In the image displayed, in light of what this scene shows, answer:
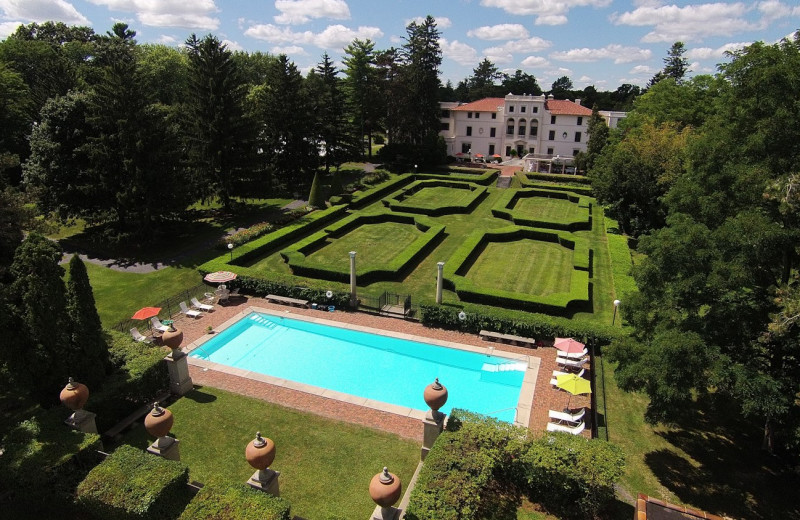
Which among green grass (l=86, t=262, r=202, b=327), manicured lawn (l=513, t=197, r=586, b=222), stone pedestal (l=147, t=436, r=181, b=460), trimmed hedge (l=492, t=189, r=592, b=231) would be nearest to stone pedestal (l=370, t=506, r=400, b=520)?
stone pedestal (l=147, t=436, r=181, b=460)

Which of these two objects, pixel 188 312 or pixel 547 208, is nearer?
pixel 188 312

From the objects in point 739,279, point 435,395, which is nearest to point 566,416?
point 435,395

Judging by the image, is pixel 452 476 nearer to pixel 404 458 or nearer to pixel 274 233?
pixel 404 458

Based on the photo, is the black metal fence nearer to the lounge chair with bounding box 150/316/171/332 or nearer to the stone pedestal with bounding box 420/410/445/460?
the lounge chair with bounding box 150/316/171/332

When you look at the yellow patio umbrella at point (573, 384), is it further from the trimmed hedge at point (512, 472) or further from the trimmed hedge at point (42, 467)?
the trimmed hedge at point (42, 467)

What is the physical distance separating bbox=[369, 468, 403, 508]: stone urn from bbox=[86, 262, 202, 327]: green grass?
54.4 ft

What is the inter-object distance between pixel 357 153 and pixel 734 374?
44.3 meters

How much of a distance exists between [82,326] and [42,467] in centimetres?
378

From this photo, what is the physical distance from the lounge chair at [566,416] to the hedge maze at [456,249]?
697 cm

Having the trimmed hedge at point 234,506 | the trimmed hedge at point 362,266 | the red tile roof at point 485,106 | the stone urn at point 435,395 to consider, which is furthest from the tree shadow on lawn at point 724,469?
the red tile roof at point 485,106

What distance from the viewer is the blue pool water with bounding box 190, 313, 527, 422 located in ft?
53.1

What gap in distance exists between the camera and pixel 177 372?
583 inches

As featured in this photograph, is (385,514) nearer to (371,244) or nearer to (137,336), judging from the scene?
(137,336)

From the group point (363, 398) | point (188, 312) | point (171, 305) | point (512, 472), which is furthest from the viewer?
point (171, 305)
